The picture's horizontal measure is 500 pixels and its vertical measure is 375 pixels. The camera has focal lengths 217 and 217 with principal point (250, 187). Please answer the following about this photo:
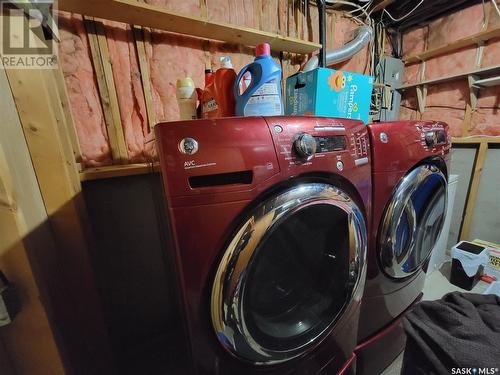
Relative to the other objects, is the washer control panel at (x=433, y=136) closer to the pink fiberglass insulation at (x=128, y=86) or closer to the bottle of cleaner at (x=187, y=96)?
the bottle of cleaner at (x=187, y=96)

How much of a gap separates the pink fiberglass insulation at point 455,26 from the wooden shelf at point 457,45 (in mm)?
81

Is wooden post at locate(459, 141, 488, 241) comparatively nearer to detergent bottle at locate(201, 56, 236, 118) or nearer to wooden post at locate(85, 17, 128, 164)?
detergent bottle at locate(201, 56, 236, 118)

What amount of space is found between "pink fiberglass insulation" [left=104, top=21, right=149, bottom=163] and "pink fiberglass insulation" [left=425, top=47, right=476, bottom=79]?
2440 mm

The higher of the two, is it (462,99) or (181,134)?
(462,99)

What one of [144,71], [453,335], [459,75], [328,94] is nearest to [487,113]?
[459,75]

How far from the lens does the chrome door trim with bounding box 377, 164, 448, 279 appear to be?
2.62ft

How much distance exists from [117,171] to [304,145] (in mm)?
905

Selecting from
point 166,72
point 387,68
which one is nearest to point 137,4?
point 166,72

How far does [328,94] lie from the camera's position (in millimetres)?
1020

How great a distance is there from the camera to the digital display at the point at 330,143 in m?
0.59

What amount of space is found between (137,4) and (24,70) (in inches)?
19.8

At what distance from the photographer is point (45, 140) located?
75cm

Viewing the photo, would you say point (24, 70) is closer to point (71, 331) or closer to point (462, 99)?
point (71, 331)

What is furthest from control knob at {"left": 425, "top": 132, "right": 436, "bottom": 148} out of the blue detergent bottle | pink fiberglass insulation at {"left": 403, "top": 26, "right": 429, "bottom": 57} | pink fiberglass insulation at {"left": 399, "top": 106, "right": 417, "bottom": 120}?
pink fiberglass insulation at {"left": 403, "top": 26, "right": 429, "bottom": 57}
